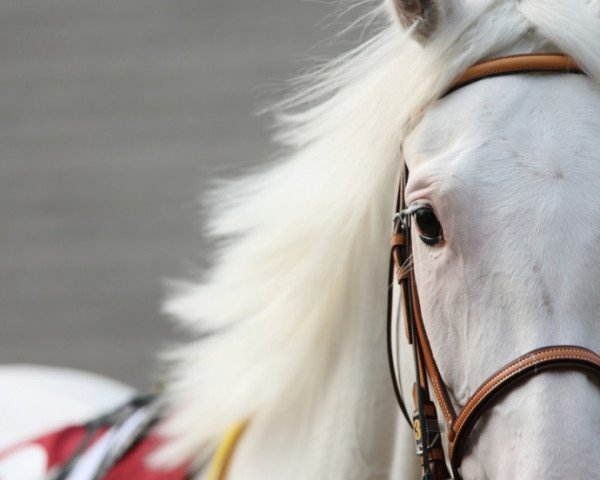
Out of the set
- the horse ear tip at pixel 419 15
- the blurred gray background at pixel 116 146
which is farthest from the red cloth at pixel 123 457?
the blurred gray background at pixel 116 146

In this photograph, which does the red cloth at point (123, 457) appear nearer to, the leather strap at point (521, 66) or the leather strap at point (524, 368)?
the leather strap at point (524, 368)

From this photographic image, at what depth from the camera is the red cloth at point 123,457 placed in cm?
175

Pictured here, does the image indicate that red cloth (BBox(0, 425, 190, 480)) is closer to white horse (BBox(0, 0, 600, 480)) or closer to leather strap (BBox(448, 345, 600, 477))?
white horse (BBox(0, 0, 600, 480))

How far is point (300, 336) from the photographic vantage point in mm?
1605

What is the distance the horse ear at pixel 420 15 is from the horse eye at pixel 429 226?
0.90 ft

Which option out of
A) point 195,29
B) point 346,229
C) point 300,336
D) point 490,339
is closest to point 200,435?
point 300,336

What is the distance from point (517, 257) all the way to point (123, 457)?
1.04 m

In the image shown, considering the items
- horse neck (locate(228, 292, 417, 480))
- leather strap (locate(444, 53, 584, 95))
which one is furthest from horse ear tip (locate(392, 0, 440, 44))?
horse neck (locate(228, 292, 417, 480))

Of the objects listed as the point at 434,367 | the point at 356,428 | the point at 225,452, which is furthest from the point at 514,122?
the point at 225,452

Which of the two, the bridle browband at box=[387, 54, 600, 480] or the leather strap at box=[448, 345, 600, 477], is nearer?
the leather strap at box=[448, 345, 600, 477]

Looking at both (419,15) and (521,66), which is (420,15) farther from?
(521,66)

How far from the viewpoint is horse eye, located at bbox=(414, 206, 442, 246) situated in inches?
50.0

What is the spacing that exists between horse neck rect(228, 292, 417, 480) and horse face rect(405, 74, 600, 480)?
0.79 feet

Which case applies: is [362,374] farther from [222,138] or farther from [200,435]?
[222,138]
